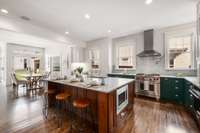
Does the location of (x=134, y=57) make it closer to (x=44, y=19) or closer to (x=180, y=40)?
(x=180, y=40)

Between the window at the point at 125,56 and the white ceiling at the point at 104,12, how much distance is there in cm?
150

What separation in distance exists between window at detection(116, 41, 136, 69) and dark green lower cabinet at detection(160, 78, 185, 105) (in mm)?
1718

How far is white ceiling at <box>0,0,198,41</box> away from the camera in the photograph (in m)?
2.85

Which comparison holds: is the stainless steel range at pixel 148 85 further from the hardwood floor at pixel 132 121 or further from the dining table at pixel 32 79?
the dining table at pixel 32 79

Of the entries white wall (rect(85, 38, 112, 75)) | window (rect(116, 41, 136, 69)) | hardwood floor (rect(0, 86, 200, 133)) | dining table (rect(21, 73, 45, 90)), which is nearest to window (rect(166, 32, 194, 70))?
window (rect(116, 41, 136, 69))

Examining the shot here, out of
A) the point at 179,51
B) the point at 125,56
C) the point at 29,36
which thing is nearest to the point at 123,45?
the point at 125,56

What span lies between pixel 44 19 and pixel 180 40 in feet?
17.5

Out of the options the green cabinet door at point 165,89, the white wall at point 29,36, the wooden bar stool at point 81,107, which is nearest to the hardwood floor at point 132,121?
the wooden bar stool at point 81,107

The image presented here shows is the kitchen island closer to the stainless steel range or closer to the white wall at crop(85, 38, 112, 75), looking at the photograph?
the stainless steel range

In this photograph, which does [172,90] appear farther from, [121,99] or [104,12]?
[104,12]

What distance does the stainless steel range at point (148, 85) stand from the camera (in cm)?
414

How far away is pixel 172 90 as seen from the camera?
3.86 metres

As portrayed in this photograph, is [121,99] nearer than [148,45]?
Yes

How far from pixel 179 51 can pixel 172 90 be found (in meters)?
1.67
